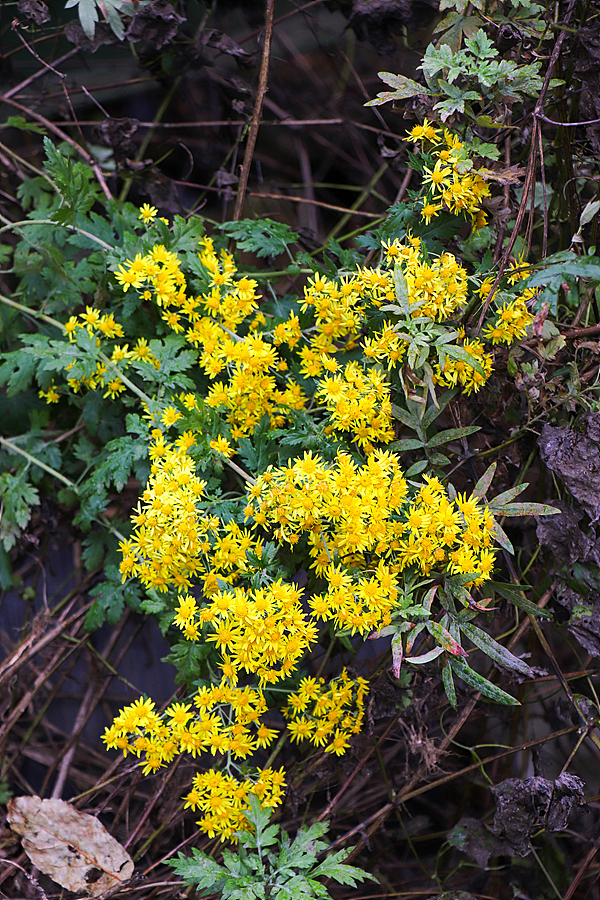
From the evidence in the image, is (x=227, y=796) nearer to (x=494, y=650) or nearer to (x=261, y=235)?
(x=494, y=650)

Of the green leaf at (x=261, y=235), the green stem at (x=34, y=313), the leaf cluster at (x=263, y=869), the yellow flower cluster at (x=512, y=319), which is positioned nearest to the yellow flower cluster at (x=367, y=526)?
the yellow flower cluster at (x=512, y=319)

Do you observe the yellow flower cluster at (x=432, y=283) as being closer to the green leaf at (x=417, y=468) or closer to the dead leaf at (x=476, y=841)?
the green leaf at (x=417, y=468)

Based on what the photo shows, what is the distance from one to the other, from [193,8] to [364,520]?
1.90m

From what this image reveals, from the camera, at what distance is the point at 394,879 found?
1845mm

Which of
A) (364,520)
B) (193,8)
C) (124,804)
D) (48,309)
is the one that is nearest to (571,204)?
(364,520)

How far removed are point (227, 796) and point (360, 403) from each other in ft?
2.70

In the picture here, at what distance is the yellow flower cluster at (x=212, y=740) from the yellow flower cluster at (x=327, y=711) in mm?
86

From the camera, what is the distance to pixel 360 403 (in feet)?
4.14

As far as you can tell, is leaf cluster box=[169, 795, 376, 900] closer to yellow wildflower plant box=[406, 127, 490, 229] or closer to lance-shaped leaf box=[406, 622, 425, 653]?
lance-shaped leaf box=[406, 622, 425, 653]

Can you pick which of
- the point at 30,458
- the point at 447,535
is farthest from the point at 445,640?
the point at 30,458

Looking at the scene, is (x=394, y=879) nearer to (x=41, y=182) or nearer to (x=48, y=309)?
(x=48, y=309)

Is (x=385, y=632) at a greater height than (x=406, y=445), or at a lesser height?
lesser

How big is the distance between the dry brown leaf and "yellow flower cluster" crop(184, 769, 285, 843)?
34cm

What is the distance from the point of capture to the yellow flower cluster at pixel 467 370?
1303mm
